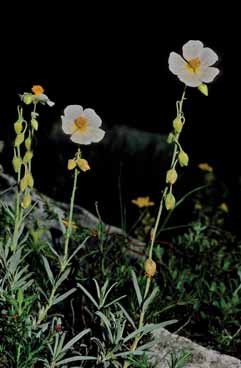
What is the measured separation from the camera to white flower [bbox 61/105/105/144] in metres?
2.04

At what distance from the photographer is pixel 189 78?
1906mm

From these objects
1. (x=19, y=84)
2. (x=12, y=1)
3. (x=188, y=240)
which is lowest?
(x=188, y=240)

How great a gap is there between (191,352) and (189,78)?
82cm

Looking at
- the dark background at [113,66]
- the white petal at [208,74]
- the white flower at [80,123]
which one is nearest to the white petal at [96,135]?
the white flower at [80,123]

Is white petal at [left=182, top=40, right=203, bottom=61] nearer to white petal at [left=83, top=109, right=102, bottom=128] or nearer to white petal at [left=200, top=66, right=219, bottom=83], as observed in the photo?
white petal at [left=200, top=66, right=219, bottom=83]

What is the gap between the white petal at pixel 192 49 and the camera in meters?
1.96

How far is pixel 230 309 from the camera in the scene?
98.7 inches

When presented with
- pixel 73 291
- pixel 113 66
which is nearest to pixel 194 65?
pixel 73 291

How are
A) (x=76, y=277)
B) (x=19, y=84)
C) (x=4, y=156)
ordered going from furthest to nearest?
(x=19, y=84) → (x=4, y=156) → (x=76, y=277)

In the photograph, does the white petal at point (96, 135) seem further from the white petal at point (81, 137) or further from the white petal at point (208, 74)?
the white petal at point (208, 74)

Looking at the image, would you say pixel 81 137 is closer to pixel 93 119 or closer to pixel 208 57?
pixel 93 119

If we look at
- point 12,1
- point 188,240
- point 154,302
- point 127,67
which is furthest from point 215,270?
point 12,1

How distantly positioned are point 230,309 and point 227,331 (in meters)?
0.10

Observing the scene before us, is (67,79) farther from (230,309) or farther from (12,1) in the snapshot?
(230,309)
